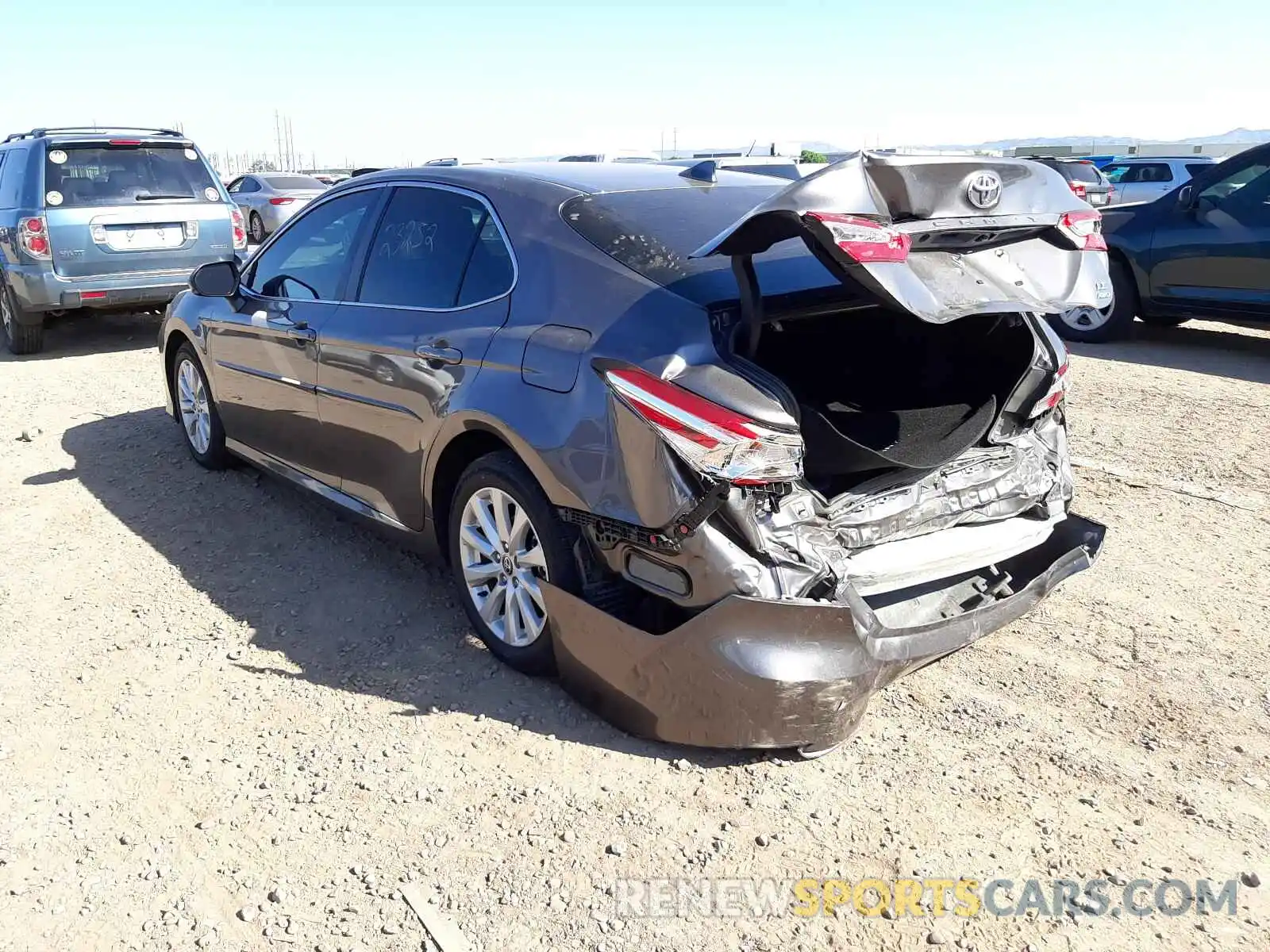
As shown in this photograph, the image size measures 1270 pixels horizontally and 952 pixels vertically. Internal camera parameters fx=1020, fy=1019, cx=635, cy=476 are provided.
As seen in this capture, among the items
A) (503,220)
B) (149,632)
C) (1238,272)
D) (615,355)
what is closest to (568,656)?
(615,355)

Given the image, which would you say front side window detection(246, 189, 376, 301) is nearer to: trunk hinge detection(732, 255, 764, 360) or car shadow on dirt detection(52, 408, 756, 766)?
car shadow on dirt detection(52, 408, 756, 766)

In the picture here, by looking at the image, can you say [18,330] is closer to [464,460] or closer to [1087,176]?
[464,460]

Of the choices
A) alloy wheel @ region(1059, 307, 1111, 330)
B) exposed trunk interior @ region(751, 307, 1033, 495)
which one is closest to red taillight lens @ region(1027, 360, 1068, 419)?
exposed trunk interior @ region(751, 307, 1033, 495)

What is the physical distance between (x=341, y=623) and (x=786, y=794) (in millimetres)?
1940

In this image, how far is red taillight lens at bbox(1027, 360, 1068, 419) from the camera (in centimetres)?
345

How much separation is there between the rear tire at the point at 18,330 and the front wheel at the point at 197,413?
4223mm

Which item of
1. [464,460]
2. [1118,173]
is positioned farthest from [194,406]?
[1118,173]

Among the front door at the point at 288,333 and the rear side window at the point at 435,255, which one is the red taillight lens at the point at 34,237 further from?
the rear side window at the point at 435,255

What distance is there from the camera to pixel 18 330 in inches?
366

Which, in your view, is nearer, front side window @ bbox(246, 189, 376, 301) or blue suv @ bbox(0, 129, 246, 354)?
front side window @ bbox(246, 189, 376, 301)

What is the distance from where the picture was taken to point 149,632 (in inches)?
157

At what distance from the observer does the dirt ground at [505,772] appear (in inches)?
99.4

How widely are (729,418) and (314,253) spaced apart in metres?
2.76

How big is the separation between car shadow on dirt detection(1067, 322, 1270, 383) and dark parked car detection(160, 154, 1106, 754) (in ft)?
17.6
